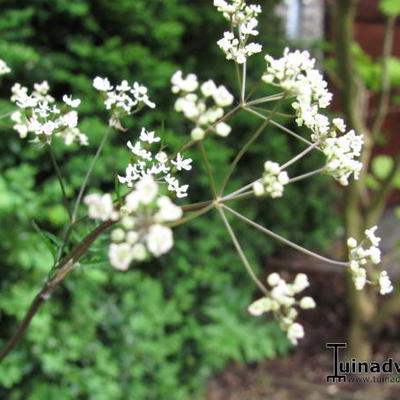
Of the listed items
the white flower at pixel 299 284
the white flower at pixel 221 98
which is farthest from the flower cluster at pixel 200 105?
the white flower at pixel 299 284

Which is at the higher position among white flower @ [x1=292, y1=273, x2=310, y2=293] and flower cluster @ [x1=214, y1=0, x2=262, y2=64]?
flower cluster @ [x1=214, y1=0, x2=262, y2=64]

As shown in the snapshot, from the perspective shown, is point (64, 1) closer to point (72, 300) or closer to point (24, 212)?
point (24, 212)

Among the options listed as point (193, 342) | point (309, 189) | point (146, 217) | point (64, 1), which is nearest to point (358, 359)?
point (193, 342)

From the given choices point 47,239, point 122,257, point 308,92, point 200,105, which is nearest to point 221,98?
point 200,105

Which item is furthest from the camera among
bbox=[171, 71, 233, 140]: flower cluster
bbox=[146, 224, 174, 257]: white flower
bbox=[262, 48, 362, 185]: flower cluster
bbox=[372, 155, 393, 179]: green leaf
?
bbox=[372, 155, 393, 179]: green leaf

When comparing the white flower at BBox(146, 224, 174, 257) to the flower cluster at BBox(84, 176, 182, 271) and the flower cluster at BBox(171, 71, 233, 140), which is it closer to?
the flower cluster at BBox(84, 176, 182, 271)

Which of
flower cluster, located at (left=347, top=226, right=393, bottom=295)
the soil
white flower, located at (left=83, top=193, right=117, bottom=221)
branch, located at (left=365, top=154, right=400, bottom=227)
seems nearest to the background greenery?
the soil
